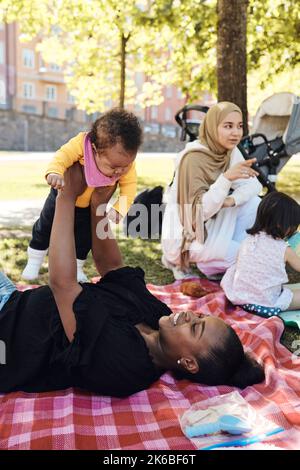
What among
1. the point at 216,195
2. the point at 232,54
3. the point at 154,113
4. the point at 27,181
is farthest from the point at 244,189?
the point at 154,113

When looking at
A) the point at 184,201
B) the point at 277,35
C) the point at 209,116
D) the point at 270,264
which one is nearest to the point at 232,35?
the point at 209,116

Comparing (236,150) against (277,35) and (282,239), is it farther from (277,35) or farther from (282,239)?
(277,35)

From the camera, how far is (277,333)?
137 inches

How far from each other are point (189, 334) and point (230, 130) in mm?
2618

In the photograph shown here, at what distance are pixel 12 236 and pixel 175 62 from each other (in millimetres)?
9992

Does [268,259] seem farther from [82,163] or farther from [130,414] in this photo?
[130,414]

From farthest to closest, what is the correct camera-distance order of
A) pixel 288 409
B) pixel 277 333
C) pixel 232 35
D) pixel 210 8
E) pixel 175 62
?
pixel 175 62 < pixel 210 8 < pixel 232 35 < pixel 277 333 < pixel 288 409

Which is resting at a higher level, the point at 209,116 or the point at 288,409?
the point at 209,116

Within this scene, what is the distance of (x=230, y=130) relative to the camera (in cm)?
461

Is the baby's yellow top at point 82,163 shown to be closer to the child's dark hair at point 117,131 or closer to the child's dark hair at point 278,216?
the child's dark hair at point 117,131

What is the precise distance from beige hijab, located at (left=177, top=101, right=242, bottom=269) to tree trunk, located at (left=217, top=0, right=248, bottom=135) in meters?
2.60

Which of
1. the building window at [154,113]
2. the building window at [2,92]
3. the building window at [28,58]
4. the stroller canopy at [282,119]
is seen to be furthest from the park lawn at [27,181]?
the building window at [154,113]

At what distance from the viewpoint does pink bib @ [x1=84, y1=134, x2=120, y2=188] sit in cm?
299

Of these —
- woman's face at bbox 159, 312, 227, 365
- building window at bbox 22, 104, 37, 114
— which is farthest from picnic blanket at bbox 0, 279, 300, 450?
building window at bbox 22, 104, 37, 114
